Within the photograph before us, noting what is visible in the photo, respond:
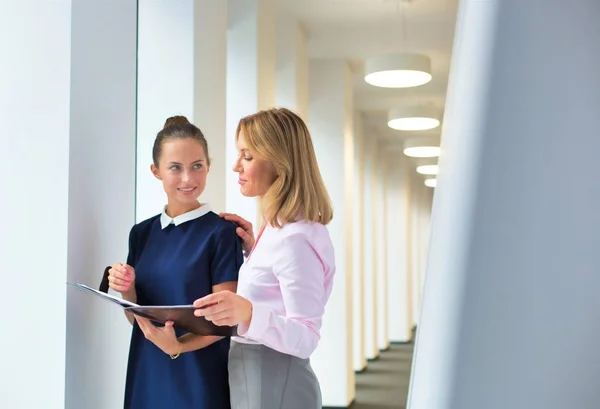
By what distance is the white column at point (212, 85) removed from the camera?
3.40 meters

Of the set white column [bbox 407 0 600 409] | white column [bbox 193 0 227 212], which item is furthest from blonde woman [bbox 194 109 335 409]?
white column [bbox 193 0 227 212]

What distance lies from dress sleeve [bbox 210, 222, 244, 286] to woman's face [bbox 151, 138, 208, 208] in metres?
0.15

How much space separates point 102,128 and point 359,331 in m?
9.42

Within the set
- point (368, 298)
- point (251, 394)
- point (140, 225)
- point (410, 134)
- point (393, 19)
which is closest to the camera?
point (251, 394)

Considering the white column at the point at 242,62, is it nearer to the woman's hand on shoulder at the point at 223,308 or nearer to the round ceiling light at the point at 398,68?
the round ceiling light at the point at 398,68

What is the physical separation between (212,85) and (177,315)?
2166 millimetres

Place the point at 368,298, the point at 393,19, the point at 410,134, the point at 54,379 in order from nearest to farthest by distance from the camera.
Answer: the point at 54,379, the point at 393,19, the point at 368,298, the point at 410,134

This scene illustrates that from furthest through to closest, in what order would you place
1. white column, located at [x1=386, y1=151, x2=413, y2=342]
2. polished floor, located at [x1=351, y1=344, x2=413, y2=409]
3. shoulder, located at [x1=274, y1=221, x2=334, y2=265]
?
white column, located at [x1=386, y1=151, x2=413, y2=342]
polished floor, located at [x1=351, y1=344, x2=413, y2=409]
shoulder, located at [x1=274, y1=221, x2=334, y2=265]

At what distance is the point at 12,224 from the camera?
6.51ft

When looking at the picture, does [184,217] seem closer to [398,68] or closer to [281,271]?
[281,271]

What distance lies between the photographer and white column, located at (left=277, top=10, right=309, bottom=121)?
7.07 meters

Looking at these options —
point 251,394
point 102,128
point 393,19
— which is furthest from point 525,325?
point 393,19

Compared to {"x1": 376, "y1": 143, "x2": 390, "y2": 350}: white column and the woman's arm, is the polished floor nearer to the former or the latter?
{"x1": 376, "y1": 143, "x2": 390, "y2": 350}: white column

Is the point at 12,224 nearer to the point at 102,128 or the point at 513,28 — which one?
the point at 102,128
